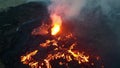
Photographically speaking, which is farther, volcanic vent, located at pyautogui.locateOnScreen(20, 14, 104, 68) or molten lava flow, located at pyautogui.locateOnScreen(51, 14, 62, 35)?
molten lava flow, located at pyautogui.locateOnScreen(51, 14, 62, 35)

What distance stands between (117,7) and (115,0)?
122 cm

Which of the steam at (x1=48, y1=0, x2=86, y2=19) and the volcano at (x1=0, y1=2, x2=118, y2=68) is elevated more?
the steam at (x1=48, y1=0, x2=86, y2=19)

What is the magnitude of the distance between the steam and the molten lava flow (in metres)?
0.53

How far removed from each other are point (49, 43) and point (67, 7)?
5.46 meters

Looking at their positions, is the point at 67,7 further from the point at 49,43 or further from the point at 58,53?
the point at 58,53

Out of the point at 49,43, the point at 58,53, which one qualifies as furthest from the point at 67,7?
the point at 58,53

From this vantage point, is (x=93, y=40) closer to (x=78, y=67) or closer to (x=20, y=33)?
(x=78, y=67)

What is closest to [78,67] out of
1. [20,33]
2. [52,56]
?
[52,56]

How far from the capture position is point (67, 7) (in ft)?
61.5

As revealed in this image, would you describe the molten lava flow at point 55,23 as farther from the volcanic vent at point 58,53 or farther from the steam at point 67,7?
the steam at point 67,7

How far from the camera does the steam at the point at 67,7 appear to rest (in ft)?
57.5

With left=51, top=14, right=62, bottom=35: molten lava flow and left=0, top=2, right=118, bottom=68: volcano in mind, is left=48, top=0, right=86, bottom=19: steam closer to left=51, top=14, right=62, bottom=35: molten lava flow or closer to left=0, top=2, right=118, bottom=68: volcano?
left=51, top=14, right=62, bottom=35: molten lava flow

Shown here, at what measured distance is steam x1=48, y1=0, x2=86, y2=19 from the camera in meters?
17.5

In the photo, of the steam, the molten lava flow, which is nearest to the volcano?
the molten lava flow
